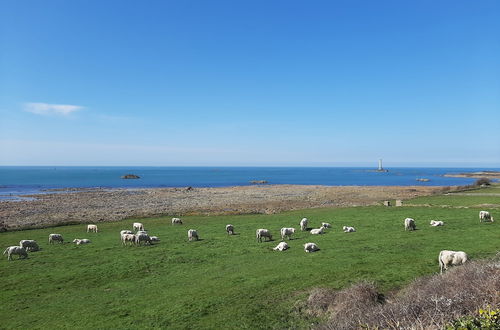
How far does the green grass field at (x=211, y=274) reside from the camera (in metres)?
15.8

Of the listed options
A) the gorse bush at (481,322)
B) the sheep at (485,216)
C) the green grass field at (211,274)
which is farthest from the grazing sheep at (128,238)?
the sheep at (485,216)

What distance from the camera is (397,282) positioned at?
56.0 feet

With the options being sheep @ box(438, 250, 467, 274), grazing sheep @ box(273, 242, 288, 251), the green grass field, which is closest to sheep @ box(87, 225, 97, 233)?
the green grass field

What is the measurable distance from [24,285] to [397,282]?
2326cm

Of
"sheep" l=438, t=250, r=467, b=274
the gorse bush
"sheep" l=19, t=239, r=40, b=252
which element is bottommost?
"sheep" l=19, t=239, r=40, b=252

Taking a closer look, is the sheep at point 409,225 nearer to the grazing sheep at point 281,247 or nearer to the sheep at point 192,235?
the grazing sheep at point 281,247

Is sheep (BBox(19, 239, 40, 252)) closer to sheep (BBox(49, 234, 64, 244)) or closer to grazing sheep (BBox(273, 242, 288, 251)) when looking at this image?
sheep (BBox(49, 234, 64, 244))

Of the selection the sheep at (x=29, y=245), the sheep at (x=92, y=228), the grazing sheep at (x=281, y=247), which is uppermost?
the grazing sheep at (x=281, y=247)

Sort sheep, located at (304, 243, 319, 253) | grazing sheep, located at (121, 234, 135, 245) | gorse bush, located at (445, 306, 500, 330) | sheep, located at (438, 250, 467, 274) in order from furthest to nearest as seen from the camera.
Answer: grazing sheep, located at (121, 234, 135, 245)
sheep, located at (304, 243, 319, 253)
sheep, located at (438, 250, 467, 274)
gorse bush, located at (445, 306, 500, 330)

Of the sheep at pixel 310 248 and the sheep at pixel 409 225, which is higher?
the sheep at pixel 409 225

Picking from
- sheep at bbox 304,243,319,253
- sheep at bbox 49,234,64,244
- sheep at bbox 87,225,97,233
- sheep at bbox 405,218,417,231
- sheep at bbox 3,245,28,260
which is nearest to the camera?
sheep at bbox 304,243,319,253

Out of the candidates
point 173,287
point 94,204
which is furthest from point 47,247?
point 94,204

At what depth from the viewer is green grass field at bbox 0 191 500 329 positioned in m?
15.8

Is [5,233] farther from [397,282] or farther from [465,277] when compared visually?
[465,277]
